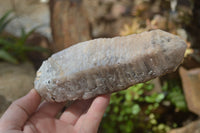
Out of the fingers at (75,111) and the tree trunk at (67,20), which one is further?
the tree trunk at (67,20)

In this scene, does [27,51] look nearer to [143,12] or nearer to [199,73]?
[143,12]

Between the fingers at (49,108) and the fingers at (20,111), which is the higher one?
the fingers at (20,111)

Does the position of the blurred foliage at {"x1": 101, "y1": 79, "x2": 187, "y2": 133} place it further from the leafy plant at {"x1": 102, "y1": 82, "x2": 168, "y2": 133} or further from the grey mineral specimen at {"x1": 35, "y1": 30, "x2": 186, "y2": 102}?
the grey mineral specimen at {"x1": 35, "y1": 30, "x2": 186, "y2": 102}

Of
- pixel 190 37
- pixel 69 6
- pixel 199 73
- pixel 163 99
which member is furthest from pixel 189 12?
pixel 69 6

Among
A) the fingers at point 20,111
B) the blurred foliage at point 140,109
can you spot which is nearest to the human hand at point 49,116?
the fingers at point 20,111

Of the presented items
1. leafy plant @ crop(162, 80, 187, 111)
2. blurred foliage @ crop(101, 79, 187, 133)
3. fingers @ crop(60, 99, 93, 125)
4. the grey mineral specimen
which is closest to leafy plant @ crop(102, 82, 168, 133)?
blurred foliage @ crop(101, 79, 187, 133)

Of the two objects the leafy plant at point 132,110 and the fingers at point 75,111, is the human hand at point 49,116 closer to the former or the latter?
the fingers at point 75,111

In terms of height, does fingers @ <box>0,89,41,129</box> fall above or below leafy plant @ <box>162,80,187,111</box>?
above
